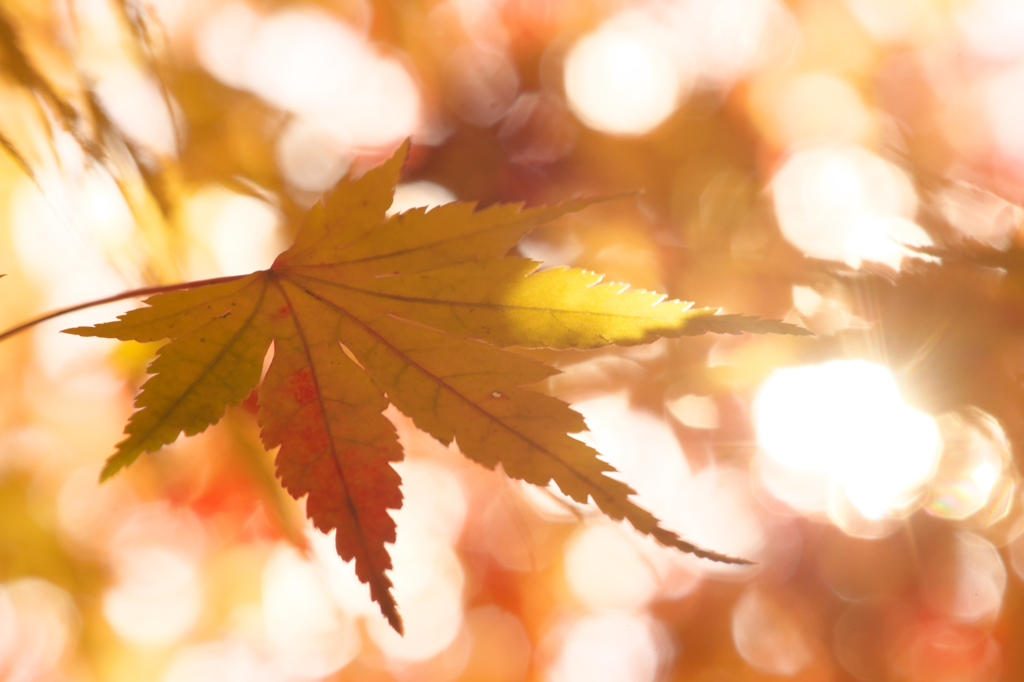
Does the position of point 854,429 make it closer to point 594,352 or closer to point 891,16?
point 594,352

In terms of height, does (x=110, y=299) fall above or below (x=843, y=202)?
above

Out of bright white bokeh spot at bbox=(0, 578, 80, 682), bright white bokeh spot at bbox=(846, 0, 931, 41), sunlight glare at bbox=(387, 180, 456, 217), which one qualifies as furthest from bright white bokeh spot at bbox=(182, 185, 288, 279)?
bright white bokeh spot at bbox=(846, 0, 931, 41)

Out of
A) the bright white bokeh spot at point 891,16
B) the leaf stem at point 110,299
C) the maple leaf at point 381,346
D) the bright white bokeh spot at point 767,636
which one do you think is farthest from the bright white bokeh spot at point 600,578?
the bright white bokeh spot at point 891,16

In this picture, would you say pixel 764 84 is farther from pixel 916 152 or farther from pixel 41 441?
pixel 41 441

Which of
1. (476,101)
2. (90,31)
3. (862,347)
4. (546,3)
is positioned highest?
(90,31)

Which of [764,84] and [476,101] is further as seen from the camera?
[476,101]

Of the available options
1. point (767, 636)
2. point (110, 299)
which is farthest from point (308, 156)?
point (767, 636)

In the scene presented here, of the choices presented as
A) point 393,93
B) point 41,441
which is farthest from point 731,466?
point 41,441
